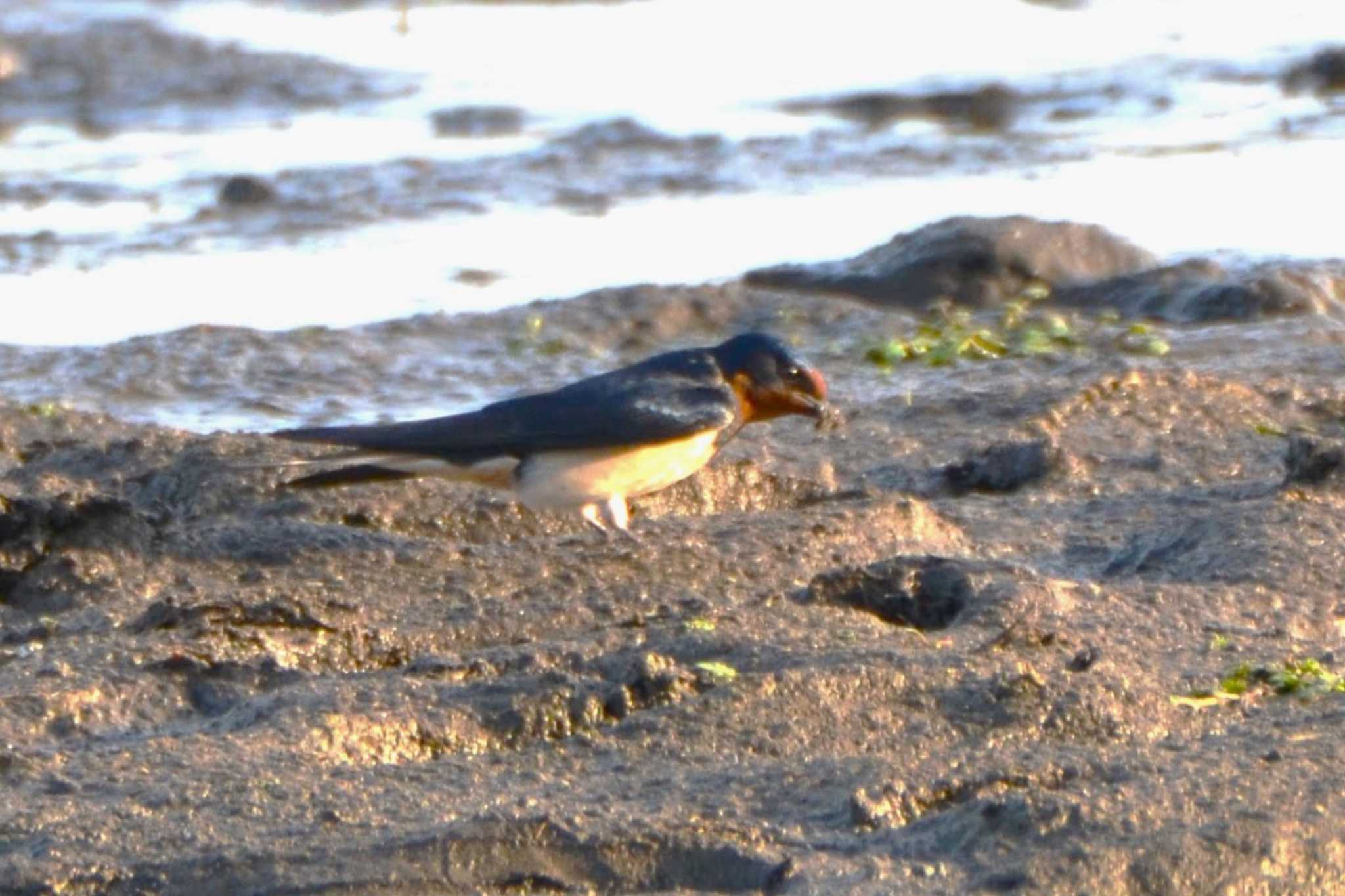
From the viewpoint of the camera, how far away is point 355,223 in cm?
1143

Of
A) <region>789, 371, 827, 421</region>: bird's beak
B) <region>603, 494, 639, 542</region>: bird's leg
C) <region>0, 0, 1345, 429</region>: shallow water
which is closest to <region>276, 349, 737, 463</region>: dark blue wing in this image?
<region>603, 494, 639, 542</region>: bird's leg

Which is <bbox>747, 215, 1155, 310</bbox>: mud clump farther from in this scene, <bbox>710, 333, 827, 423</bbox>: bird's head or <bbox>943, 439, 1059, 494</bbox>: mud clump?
<bbox>710, 333, 827, 423</bbox>: bird's head

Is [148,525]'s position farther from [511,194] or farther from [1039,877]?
[511,194]

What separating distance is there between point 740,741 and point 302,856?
81cm

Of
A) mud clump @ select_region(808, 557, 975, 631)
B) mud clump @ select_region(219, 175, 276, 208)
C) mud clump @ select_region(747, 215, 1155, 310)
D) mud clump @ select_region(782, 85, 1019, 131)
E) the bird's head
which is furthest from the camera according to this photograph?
mud clump @ select_region(782, 85, 1019, 131)

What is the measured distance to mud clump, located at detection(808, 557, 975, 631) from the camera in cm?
477

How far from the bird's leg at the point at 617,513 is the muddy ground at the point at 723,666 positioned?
0.22 ft

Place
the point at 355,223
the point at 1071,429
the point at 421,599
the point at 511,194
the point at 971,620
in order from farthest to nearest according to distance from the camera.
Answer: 1. the point at 511,194
2. the point at 355,223
3. the point at 1071,429
4. the point at 421,599
5. the point at 971,620

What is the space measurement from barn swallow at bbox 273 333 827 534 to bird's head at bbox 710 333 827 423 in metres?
0.12

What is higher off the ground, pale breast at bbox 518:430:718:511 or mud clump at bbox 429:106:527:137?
pale breast at bbox 518:430:718:511

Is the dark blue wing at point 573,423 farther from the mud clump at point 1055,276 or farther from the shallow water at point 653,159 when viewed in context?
the mud clump at point 1055,276

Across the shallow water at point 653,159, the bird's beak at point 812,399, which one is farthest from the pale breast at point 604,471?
the shallow water at point 653,159

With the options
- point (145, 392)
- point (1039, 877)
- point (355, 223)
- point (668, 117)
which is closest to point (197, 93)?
point (668, 117)

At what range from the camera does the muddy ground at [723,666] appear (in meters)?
3.42
